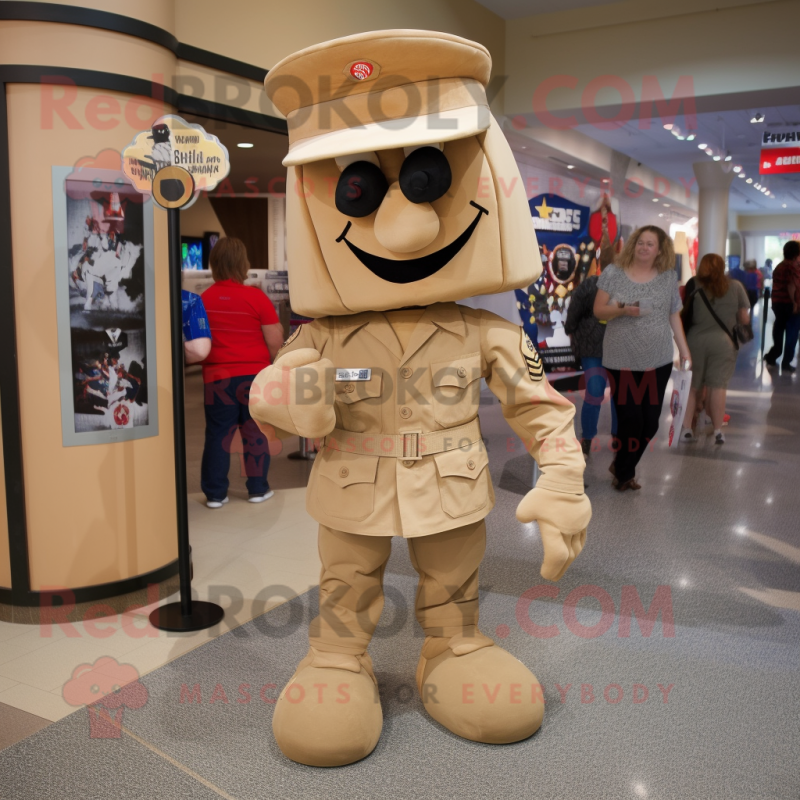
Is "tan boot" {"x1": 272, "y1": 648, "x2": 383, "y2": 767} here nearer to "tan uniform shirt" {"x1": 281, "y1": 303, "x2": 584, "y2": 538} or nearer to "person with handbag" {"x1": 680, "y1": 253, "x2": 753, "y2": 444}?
"tan uniform shirt" {"x1": 281, "y1": 303, "x2": 584, "y2": 538}

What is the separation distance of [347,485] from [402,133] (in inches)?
34.6

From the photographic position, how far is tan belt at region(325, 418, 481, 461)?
1.96 meters

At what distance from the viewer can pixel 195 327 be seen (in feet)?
13.1

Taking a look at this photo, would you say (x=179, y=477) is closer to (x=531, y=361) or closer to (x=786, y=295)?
(x=531, y=361)

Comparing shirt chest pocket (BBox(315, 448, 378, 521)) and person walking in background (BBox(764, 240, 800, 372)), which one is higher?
person walking in background (BBox(764, 240, 800, 372))

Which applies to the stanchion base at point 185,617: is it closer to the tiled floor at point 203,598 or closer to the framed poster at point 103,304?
the tiled floor at point 203,598

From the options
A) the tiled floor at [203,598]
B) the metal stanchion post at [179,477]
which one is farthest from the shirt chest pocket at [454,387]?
the tiled floor at [203,598]

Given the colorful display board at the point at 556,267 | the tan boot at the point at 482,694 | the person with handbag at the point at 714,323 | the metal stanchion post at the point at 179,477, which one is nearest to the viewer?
the tan boot at the point at 482,694

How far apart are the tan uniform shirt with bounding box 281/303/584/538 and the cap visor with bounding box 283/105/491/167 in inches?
17.2

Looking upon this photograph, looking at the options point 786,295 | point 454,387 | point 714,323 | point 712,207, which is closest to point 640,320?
point 714,323

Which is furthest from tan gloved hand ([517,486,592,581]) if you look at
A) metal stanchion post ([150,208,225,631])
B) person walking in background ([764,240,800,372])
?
person walking in background ([764,240,800,372])

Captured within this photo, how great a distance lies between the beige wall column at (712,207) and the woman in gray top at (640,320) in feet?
20.5

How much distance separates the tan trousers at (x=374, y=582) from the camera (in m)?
2.06

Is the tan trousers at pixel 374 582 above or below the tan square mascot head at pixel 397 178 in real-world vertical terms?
below
